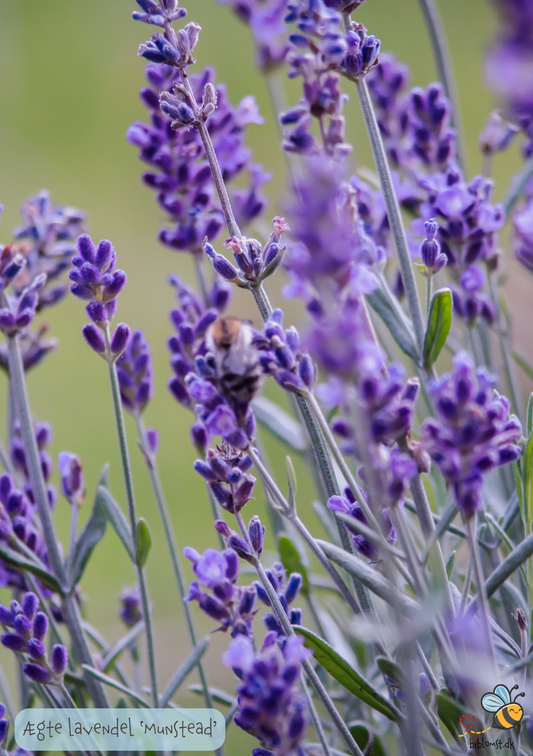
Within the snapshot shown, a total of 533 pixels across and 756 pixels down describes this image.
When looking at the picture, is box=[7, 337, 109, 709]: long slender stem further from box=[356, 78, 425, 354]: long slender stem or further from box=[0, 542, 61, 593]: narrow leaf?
box=[356, 78, 425, 354]: long slender stem

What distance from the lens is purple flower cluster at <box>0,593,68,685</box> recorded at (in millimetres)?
539

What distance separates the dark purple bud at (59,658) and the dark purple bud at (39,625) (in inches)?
0.9

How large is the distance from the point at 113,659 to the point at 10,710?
16 centimetres

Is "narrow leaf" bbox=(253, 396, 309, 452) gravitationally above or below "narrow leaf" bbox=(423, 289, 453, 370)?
below

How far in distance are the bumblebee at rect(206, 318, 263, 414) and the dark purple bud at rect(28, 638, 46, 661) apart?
0.29m

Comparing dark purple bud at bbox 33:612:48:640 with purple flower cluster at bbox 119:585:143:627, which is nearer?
dark purple bud at bbox 33:612:48:640

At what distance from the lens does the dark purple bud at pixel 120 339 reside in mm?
588

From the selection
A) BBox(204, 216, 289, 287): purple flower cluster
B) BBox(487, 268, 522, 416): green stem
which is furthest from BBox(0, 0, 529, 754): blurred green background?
BBox(204, 216, 289, 287): purple flower cluster

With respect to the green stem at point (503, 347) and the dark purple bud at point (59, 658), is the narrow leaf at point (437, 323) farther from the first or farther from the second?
the dark purple bud at point (59, 658)

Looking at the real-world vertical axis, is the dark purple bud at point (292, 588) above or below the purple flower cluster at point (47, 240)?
below

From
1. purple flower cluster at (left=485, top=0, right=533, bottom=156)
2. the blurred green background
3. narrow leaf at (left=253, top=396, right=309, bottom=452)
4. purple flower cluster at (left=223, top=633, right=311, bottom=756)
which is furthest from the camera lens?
the blurred green background

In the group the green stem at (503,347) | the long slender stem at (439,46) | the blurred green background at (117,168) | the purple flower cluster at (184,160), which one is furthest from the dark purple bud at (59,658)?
the blurred green background at (117,168)

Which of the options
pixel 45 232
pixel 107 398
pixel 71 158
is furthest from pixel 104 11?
pixel 45 232

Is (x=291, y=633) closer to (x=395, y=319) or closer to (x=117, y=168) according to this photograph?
(x=395, y=319)
